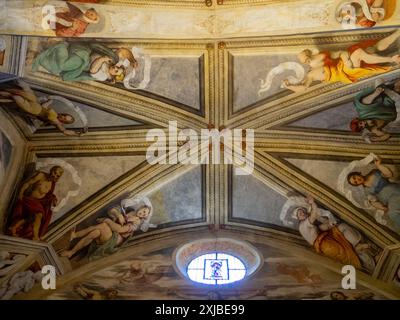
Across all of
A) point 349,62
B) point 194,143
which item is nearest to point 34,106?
point 194,143

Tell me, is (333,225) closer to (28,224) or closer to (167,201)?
(167,201)

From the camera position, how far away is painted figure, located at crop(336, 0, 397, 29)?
39.6 ft

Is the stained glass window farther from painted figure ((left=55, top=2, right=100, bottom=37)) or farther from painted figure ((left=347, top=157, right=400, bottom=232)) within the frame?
painted figure ((left=55, top=2, right=100, bottom=37))

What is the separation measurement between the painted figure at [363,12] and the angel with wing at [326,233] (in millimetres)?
3454

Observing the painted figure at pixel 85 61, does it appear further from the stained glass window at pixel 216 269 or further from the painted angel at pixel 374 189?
the painted angel at pixel 374 189

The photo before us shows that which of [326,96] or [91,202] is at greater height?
[326,96]

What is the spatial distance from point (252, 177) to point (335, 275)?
243 centimetres

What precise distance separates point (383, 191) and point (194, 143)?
3606 millimetres

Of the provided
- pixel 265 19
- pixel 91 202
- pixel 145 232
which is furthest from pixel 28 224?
pixel 265 19

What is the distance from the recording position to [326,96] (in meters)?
12.9

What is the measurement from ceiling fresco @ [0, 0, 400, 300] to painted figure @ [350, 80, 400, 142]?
0.02 m

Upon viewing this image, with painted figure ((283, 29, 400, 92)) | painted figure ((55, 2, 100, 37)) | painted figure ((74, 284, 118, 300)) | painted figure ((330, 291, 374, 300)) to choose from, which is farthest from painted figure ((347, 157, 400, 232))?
painted figure ((55, 2, 100, 37))

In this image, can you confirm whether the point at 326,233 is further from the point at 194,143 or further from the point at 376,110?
the point at 194,143

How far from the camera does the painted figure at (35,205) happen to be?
13.2 meters
